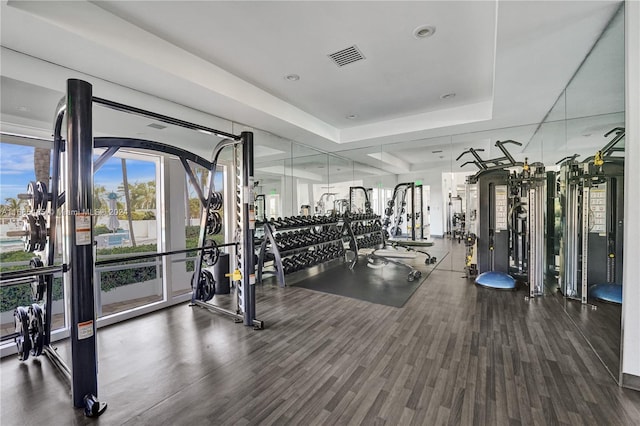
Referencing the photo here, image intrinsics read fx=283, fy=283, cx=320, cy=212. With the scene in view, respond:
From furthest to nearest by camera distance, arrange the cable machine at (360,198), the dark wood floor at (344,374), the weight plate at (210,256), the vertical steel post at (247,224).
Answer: the cable machine at (360,198), the weight plate at (210,256), the vertical steel post at (247,224), the dark wood floor at (344,374)

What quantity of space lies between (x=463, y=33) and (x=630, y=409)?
334cm

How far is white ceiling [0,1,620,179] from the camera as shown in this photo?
93.1 inches

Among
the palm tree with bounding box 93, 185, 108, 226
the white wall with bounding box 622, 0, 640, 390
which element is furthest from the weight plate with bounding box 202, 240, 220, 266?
the white wall with bounding box 622, 0, 640, 390

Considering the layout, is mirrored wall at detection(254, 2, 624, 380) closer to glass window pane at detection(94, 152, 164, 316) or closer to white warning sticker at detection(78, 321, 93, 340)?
glass window pane at detection(94, 152, 164, 316)

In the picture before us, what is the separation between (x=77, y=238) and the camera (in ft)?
6.05

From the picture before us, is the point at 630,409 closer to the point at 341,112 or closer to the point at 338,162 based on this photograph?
the point at 341,112

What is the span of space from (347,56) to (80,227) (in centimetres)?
310

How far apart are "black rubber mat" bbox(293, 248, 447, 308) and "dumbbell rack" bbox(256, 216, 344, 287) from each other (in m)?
0.32

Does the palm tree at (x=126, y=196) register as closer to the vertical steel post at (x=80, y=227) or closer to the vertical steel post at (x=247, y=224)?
the vertical steel post at (x=247, y=224)

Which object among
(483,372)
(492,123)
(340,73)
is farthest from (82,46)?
(492,123)

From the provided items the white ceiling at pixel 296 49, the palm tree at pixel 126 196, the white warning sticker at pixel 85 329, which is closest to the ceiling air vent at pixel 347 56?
the white ceiling at pixel 296 49

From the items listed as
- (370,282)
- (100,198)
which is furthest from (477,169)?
(100,198)

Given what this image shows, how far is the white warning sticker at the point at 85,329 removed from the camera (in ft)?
6.16

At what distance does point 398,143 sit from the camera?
254 inches
